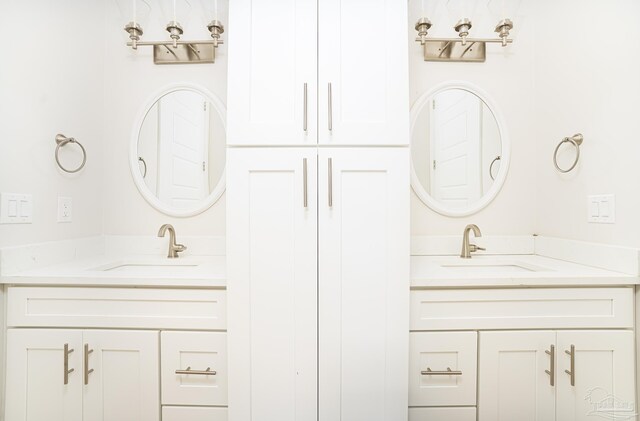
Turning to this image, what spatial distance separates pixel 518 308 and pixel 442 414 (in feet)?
1.87

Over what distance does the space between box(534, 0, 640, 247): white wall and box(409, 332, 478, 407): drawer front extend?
0.86 metres

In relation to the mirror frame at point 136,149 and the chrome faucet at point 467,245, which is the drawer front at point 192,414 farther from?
Answer: the chrome faucet at point 467,245

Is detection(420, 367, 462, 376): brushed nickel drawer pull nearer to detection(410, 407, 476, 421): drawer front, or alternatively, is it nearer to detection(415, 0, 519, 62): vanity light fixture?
detection(410, 407, 476, 421): drawer front

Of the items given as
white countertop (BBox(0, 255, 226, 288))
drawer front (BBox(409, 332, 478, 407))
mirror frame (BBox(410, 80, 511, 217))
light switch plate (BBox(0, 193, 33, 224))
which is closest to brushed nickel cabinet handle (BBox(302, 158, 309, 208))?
white countertop (BBox(0, 255, 226, 288))

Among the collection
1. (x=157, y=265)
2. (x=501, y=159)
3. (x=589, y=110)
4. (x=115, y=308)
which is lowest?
(x=115, y=308)

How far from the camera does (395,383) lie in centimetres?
120

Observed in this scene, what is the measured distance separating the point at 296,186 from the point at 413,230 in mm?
933

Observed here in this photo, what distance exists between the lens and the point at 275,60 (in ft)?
3.99

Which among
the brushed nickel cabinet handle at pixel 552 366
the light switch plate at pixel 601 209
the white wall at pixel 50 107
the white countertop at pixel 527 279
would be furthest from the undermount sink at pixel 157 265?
the light switch plate at pixel 601 209

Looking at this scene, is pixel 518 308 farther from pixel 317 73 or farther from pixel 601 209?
pixel 317 73

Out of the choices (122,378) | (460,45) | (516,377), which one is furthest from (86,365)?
(460,45)

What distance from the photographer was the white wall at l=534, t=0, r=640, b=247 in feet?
4.11

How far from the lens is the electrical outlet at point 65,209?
5.02ft

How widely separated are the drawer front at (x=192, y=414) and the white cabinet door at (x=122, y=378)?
43 mm
